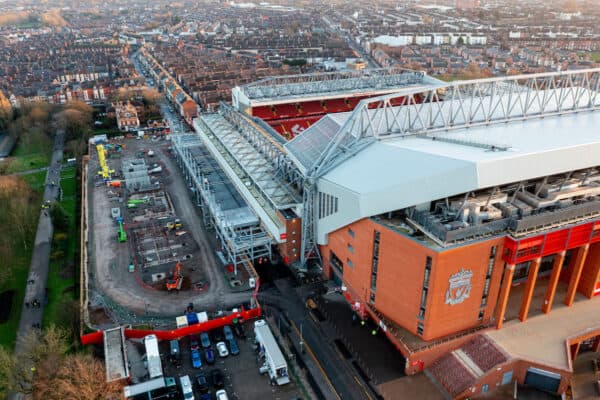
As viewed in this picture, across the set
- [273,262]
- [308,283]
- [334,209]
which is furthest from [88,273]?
[334,209]

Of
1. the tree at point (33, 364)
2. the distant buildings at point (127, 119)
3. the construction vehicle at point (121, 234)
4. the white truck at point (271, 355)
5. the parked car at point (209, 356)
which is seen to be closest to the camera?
the tree at point (33, 364)

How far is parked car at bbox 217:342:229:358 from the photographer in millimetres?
52000

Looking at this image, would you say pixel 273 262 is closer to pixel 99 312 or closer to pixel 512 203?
pixel 99 312

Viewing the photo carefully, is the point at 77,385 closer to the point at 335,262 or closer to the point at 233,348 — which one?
the point at 233,348

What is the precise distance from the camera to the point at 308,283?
6431 cm

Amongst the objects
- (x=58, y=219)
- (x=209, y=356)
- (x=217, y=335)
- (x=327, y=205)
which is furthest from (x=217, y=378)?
(x=58, y=219)

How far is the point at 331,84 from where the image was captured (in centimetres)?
11762

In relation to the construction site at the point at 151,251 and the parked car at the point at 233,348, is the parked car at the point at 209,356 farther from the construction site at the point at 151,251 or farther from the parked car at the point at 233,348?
the construction site at the point at 151,251

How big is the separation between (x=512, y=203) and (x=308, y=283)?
2837cm

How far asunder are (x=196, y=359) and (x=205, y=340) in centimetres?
304

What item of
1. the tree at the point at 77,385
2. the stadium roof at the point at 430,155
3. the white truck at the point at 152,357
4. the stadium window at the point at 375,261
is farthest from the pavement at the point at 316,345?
the tree at the point at 77,385

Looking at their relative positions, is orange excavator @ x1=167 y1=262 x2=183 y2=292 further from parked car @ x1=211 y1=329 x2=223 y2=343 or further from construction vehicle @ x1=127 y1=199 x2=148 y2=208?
construction vehicle @ x1=127 y1=199 x2=148 y2=208

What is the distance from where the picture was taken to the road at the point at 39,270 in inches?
2297

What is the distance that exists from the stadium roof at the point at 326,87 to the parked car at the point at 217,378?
69871 mm
